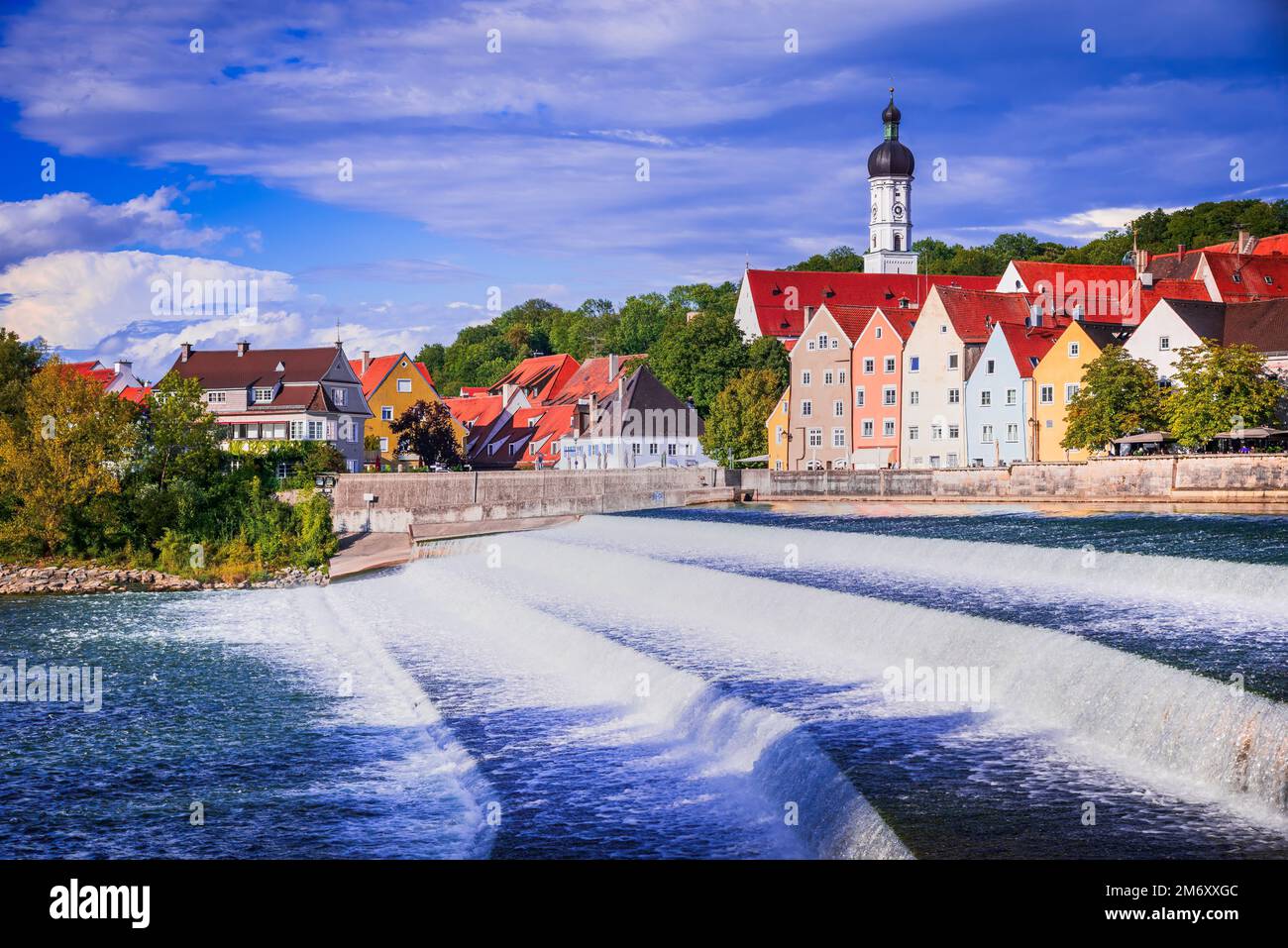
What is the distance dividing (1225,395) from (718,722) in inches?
1536

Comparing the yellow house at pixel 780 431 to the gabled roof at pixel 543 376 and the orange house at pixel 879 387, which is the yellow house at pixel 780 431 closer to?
the orange house at pixel 879 387

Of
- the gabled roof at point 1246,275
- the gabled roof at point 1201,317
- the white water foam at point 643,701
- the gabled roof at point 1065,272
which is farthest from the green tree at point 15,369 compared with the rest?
the gabled roof at point 1246,275

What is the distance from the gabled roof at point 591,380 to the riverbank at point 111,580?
4869 cm

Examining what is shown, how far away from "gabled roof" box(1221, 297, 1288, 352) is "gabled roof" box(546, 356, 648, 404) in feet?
149

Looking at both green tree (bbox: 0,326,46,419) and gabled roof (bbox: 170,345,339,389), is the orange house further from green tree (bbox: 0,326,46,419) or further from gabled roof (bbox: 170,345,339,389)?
green tree (bbox: 0,326,46,419)

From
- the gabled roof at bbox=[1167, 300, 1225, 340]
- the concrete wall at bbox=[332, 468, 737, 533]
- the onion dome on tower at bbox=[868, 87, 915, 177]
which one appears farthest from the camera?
the onion dome on tower at bbox=[868, 87, 915, 177]

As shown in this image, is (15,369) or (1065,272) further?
(1065,272)

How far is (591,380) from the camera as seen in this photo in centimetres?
10150

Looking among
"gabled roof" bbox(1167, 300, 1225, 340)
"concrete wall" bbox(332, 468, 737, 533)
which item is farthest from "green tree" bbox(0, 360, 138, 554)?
"gabled roof" bbox(1167, 300, 1225, 340)

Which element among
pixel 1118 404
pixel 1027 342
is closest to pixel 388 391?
pixel 1027 342

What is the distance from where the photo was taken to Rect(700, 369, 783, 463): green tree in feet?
262

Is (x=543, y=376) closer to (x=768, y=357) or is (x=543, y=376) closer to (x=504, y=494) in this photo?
(x=768, y=357)

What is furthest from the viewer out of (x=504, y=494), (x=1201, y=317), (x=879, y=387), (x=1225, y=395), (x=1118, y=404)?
(x=879, y=387)
